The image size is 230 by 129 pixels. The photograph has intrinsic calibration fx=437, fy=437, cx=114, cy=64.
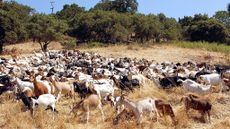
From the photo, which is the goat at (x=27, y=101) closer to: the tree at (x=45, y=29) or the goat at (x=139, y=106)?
the goat at (x=139, y=106)

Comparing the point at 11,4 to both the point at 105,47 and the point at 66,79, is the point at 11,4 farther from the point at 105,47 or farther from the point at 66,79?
the point at 66,79

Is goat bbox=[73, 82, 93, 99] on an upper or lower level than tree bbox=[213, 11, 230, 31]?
lower

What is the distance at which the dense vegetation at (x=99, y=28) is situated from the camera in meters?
40.6

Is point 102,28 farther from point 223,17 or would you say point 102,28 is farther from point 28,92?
point 28,92

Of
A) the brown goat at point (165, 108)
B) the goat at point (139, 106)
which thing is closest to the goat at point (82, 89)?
the goat at point (139, 106)

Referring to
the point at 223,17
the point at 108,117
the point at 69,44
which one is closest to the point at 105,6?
the point at 223,17

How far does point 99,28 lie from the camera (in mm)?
48219

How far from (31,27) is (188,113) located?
103 ft

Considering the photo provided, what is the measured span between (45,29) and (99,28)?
338 inches

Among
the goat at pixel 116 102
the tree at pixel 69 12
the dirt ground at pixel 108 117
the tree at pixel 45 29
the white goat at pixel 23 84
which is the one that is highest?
the tree at pixel 69 12

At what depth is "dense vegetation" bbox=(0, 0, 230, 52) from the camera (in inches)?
1597

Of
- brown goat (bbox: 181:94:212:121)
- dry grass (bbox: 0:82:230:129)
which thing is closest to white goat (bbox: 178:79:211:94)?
dry grass (bbox: 0:82:230:129)

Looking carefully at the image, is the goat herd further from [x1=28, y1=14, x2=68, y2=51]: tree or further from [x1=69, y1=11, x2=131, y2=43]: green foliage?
[x1=69, y1=11, x2=131, y2=43]: green foliage

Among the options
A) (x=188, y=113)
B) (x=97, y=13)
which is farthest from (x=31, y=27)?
(x=188, y=113)
